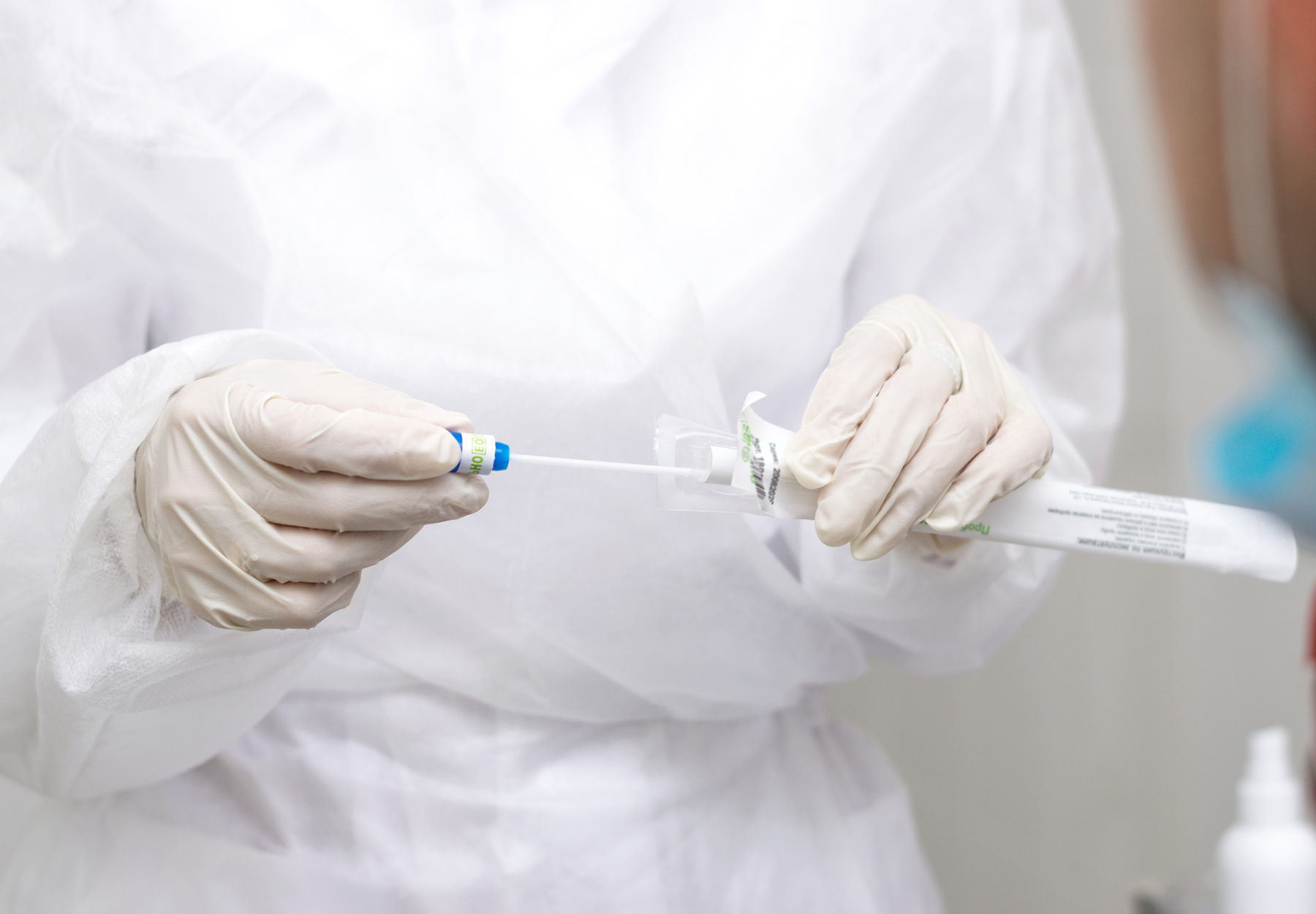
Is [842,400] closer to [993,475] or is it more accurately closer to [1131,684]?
[993,475]

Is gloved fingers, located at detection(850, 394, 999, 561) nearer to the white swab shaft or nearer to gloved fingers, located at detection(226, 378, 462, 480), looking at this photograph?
the white swab shaft

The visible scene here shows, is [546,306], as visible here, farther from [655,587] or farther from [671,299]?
[655,587]

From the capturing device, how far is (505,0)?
646 millimetres

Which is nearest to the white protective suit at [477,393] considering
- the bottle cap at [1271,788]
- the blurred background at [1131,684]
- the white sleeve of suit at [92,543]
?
the white sleeve of suit at [92,543]

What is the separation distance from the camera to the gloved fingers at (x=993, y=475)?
1.70 ft

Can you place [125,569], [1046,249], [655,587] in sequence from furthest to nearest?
[1046,249], [655,587], [125,569]

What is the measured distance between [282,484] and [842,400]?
28 centimetres

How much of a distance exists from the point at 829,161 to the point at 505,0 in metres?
0.23

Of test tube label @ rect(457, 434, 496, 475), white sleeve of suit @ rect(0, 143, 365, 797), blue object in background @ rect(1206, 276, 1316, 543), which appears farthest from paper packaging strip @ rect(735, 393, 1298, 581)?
blue object in background @ rect(1206, 276, 1316, 543)

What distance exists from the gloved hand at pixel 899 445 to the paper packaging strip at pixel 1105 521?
0.01 meters

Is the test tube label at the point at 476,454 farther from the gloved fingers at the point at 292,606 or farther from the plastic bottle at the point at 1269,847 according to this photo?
the plastic bottle at the point at 1269,847

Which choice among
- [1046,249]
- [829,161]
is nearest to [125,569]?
[829,161]

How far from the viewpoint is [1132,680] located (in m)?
1.08

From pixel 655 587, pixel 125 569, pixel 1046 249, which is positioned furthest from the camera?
pixel 1046 249
